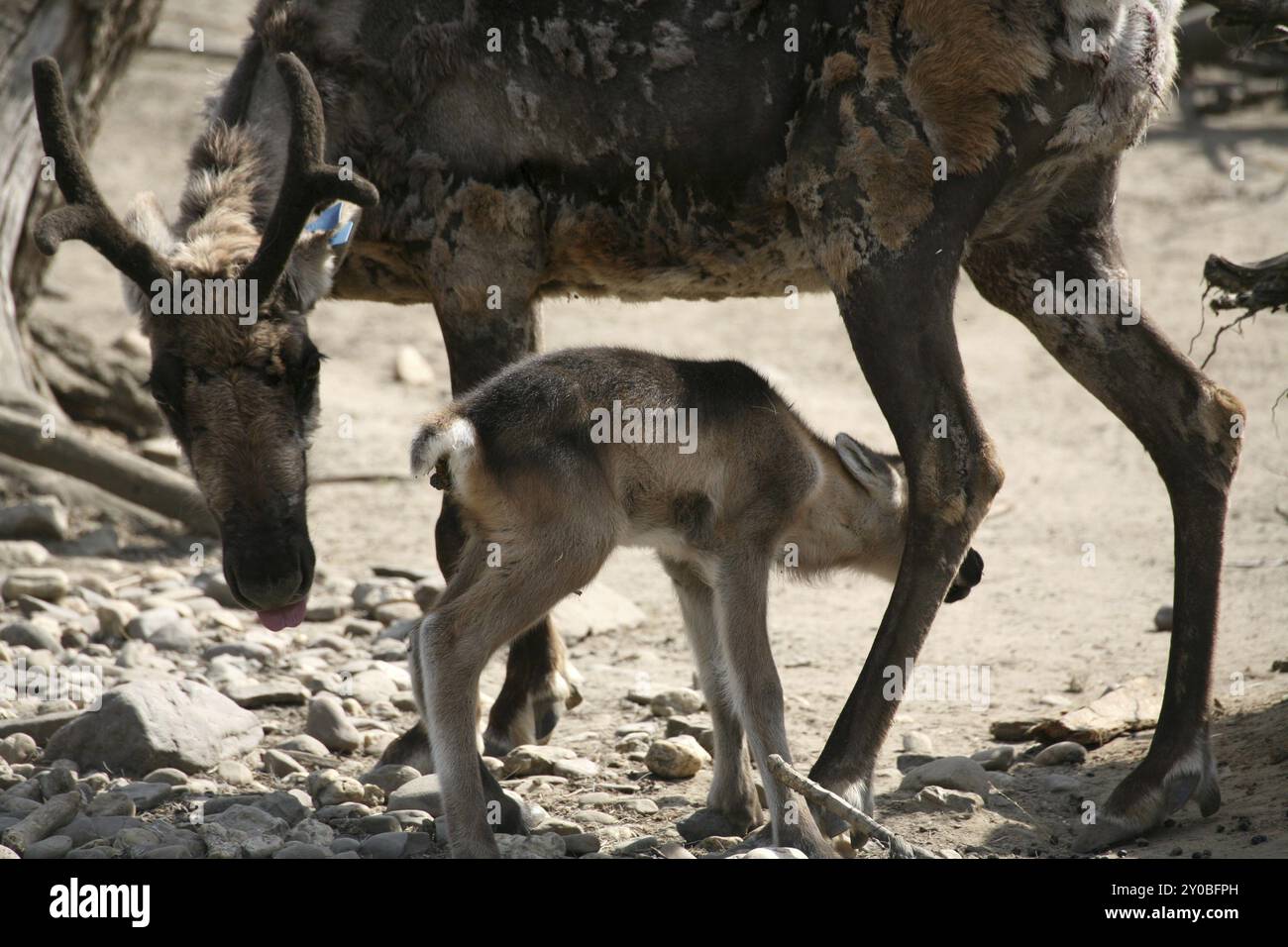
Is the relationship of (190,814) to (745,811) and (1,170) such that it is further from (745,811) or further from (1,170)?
(1,170)

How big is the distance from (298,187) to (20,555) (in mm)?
3731

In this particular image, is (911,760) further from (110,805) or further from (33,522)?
(33,522)

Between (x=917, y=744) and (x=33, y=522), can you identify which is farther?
(x=33, y=522)

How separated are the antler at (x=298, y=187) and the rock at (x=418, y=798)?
186cm

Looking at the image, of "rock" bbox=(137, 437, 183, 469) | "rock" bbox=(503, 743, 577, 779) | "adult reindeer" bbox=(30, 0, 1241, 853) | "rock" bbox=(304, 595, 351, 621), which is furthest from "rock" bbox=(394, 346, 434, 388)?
"rock" bbox=(503, 743, 577, 779)

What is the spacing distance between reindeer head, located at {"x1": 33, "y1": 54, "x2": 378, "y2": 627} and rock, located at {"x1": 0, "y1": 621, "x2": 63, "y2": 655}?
1.92 m

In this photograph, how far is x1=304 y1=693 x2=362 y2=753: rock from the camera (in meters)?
6.28

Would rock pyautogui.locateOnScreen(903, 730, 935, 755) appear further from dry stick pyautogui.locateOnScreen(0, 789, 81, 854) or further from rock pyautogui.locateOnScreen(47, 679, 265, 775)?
dry stick pyautogui.locateOnScreen(0, 789, 81, 854)

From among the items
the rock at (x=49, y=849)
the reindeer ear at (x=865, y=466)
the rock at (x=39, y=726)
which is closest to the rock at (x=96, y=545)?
the rock at (x=39, y=726)

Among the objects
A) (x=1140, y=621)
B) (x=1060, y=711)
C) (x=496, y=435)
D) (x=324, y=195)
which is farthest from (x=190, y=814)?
(x=1140, y=621)

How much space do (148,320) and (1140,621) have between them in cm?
493

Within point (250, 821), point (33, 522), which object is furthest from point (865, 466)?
point (33, 522)

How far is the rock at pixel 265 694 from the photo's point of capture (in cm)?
661

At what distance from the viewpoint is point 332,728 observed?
6.29 meters
